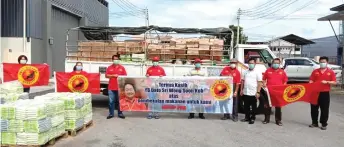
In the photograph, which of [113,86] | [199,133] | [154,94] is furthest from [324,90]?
[113,86]

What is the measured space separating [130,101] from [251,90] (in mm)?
3463

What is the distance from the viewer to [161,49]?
46.8 feet

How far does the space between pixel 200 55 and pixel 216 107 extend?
2867mm

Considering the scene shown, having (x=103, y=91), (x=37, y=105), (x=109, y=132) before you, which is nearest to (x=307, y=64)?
(x=103, y=91)

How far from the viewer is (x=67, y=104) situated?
884 centimetres

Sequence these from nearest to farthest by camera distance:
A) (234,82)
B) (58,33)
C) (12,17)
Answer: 1. (234,82)
2. (12,17)
3. (58,33)

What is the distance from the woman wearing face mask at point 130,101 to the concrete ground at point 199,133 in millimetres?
280

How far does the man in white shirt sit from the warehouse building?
16.4 metres

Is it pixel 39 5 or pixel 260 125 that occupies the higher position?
pixel 39 5

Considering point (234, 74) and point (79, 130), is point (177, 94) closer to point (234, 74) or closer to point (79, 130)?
point (234, 74)

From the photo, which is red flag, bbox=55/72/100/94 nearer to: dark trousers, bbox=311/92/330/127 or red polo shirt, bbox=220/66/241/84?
red polo shirt, bbox=220/66/241/84

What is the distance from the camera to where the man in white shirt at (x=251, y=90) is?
1113 cm

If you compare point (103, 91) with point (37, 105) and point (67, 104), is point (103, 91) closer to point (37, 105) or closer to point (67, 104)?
point (67, 104)

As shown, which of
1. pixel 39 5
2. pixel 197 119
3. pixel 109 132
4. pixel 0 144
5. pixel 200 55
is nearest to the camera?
pixel 0 144
